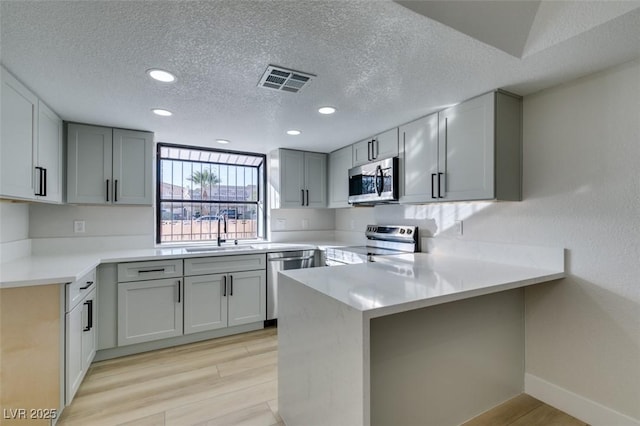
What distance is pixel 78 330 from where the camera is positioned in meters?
1.99

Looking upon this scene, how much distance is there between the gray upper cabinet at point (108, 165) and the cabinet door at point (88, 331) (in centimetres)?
95

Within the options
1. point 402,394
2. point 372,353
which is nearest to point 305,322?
point 372,353

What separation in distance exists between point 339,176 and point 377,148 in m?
0.78

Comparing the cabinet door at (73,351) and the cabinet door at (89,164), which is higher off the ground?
the cabinet door at (89,164)

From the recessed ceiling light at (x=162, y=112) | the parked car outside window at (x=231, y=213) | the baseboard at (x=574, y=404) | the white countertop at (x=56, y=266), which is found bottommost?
the baseboard at (x=574, y=404)

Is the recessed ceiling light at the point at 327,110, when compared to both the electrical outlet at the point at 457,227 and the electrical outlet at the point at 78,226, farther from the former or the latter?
the electrical outlet at the point at 78,226

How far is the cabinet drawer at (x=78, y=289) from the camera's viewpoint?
5.93 ft

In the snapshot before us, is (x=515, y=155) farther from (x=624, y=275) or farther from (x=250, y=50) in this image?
(x=250, y=50)

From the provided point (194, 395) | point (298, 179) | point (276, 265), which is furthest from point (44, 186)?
point (298, 179)

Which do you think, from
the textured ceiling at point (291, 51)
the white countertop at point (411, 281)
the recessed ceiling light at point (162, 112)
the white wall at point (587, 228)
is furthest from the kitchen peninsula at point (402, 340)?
the recessed ceiling light at point (162, 112)

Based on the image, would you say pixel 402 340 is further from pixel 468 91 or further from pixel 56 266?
pixel 56 266

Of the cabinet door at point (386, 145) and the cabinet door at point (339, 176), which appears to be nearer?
the cabinet door at point (386, 145)

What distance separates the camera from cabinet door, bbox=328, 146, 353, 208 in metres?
3.50

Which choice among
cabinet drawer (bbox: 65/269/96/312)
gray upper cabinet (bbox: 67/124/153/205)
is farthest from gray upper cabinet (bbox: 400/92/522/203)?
gray upper cabinet (bbox: 67/124/153/205)
